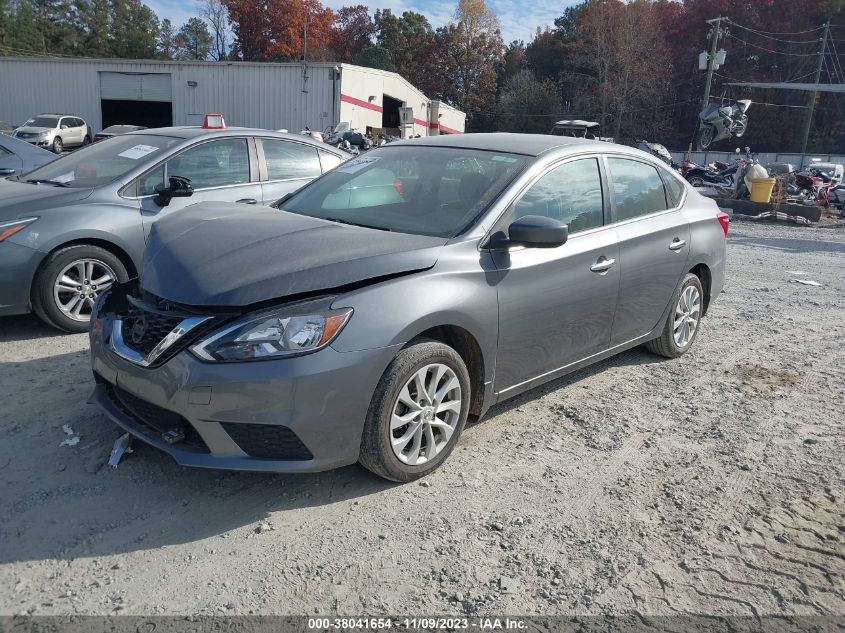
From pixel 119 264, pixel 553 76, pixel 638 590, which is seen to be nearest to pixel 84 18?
pixel 553 76

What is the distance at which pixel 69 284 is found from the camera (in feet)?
17.1

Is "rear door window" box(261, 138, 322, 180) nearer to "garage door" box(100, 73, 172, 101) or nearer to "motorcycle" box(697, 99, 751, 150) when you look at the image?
"motorcycle" box(697, 99, 751, 150)

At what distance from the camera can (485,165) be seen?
405 cm

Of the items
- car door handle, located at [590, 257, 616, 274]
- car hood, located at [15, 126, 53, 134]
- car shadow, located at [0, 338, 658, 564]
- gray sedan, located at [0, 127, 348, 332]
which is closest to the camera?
car shadow, located at [0, 338, 658, 564]

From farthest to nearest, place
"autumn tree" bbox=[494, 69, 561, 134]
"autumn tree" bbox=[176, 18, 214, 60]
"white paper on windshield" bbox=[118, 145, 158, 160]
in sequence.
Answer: "autumn tree" bbox=[176, 18, 214, 60] → "autumn tree" bbox=[494, 69, 561, 134] → "white paper on windshield" bbox=[118, 145, 158, 160]

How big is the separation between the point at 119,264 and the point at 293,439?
3.25 meters

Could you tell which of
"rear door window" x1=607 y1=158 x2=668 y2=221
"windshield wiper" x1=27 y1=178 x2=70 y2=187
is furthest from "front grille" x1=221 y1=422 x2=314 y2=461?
"windshield wiper" x1=27 y1=178 x2=70 y2=187

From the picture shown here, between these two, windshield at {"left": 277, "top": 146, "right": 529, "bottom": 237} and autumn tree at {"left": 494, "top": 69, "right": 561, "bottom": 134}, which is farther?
autumn tree at {"left": 494, "top": 69, "right": 561, "bottom": 134}

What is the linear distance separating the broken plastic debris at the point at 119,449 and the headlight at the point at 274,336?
0.89 metres

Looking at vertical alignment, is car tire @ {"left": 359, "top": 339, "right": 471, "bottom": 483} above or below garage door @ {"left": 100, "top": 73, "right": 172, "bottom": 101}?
below

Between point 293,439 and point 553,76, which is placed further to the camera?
A: point 553,76

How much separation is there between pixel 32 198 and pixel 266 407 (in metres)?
3.55

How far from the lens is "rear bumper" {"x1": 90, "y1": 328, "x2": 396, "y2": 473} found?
283cm

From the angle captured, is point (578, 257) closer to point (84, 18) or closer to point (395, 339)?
point (395, 339)
